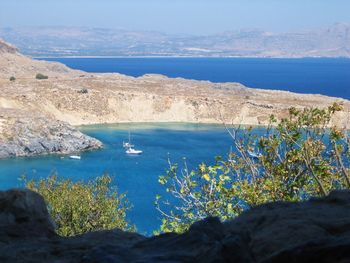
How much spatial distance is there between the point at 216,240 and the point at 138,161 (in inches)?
2655

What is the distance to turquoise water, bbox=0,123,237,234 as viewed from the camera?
186 feet

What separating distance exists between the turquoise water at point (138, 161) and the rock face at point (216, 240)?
112ft

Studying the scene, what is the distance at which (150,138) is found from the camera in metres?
95.4

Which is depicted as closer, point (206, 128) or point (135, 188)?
point (135, 188)

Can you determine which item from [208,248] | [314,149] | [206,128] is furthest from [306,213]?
[206,128]

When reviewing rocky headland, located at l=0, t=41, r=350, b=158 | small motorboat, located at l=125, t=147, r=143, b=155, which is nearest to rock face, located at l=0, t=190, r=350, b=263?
small motorboat, located at l=125, t=147, r=143, b=155

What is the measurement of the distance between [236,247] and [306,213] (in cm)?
236

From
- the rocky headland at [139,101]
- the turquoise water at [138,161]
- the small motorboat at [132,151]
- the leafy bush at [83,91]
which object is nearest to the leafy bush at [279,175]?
the turquoise water at [138,161]

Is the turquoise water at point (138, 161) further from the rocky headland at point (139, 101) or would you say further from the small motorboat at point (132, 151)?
the rocky headland at point (139, 101)

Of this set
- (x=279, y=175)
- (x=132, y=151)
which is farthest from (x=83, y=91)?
(x=279, y=175)

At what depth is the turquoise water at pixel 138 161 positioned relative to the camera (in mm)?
56625

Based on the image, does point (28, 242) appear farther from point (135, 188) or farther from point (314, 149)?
point (135, 188)

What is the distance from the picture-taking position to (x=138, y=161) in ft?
246

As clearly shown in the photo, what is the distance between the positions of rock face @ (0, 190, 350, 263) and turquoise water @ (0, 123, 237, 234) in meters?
34.2
